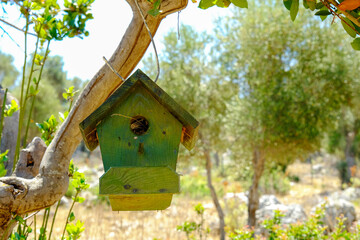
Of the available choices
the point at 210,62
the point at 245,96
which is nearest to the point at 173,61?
the point at 210,62

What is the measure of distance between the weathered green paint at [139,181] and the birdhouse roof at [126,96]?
27 cm

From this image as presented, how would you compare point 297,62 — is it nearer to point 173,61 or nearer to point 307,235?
point 173,61

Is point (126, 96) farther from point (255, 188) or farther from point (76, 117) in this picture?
point (255, 188)

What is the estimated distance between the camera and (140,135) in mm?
1801

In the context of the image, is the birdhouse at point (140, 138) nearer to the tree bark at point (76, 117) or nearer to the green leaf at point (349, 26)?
the tree bark at point (76, 117)

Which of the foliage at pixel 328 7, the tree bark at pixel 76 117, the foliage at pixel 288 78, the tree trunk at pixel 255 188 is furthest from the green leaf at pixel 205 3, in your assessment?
the tree trunk at pixel 255 188

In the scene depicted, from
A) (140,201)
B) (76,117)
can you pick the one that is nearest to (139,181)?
(140,201)

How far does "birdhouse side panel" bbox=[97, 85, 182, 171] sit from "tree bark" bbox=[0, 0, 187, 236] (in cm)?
27

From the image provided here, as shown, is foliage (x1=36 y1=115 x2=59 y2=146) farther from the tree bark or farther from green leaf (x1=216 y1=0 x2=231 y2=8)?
green leaf (x1=216 y1=0 x2=231 y2=8)

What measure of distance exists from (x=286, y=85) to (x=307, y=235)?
5170 mm

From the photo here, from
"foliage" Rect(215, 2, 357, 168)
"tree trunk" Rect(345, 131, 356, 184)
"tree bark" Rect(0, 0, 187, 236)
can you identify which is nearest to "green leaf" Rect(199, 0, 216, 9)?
"tree bark" Rect(0, 0, 187, 236)

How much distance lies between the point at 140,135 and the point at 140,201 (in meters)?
0.34

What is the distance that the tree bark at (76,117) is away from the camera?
1.79 metres

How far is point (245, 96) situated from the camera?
9086 millimetres
